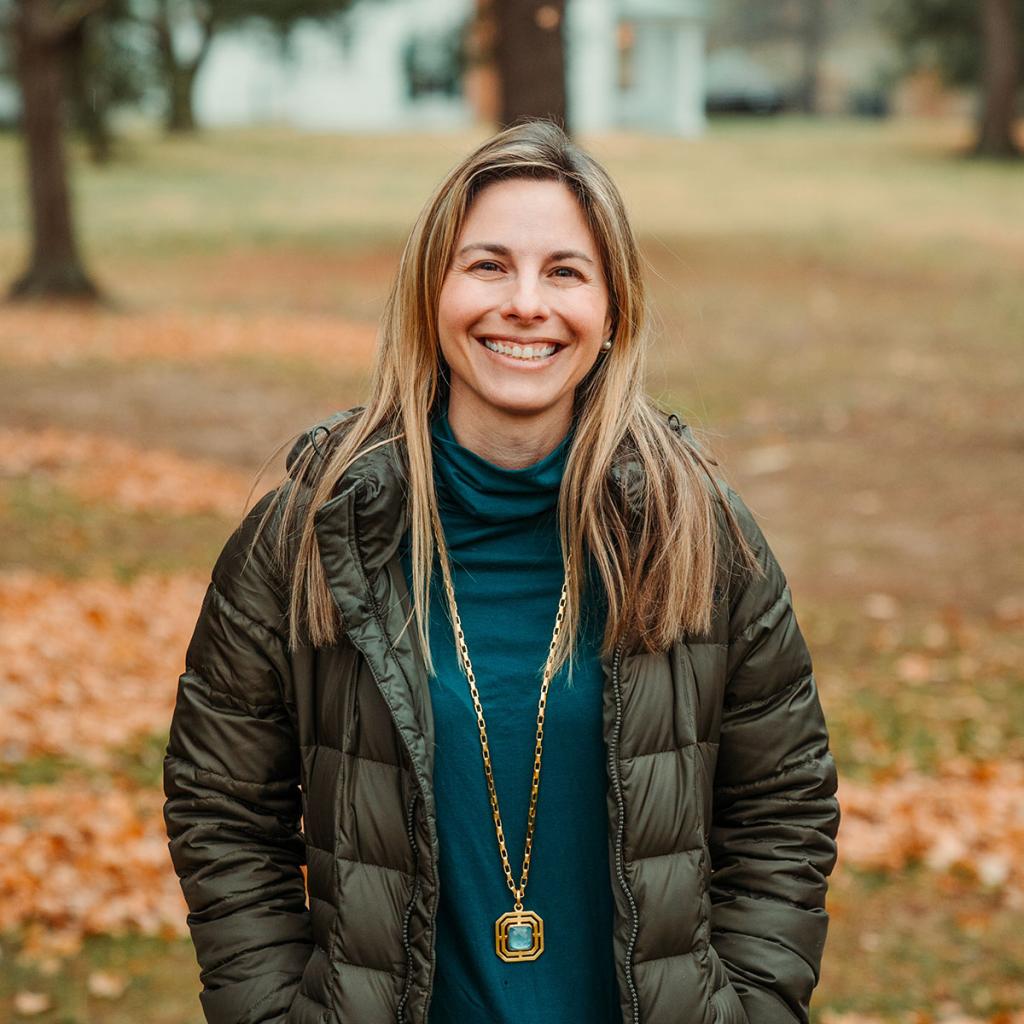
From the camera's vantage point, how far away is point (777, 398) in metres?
15.7

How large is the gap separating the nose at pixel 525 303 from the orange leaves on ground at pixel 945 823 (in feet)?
Answer: 13.3

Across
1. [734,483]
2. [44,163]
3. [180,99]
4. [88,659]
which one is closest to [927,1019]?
[88,659]

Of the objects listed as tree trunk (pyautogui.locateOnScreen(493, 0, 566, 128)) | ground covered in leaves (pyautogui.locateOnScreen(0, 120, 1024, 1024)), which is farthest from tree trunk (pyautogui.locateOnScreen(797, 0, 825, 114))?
tree trunk (pyautogui.locateOnScreen(493, 0, 566, 128))

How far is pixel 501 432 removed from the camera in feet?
8.35

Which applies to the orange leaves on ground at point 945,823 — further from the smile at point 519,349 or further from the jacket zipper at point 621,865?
the smile at point 519,349

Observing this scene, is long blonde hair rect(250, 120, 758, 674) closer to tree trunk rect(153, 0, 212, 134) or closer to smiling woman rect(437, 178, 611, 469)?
smiling woman rect(437, 178, 611, 469)

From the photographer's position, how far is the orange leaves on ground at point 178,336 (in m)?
17.6

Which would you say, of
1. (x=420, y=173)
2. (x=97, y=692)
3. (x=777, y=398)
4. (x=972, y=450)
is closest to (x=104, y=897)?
(x=97, y=692)

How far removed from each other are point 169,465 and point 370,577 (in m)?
10.6

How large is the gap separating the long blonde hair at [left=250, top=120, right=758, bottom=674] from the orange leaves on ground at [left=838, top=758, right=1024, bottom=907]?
12.6ft

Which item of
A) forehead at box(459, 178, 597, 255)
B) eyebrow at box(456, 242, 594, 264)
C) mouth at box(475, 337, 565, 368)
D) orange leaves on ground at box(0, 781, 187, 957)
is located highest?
forehead at box(459, 178, 597, 255)

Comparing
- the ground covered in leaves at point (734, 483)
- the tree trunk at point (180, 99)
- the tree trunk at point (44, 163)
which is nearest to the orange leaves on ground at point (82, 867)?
the ground covered in leaves at point (734, 483)

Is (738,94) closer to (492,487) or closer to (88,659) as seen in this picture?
(88,659)

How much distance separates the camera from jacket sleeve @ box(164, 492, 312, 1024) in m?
2.49
